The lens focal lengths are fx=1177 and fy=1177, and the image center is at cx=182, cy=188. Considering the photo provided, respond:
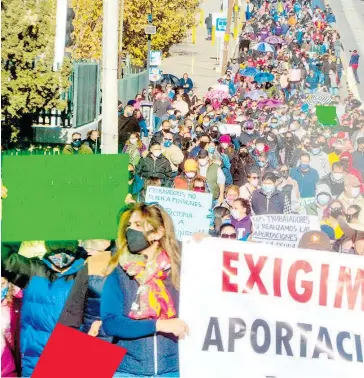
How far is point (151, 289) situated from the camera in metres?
5.80

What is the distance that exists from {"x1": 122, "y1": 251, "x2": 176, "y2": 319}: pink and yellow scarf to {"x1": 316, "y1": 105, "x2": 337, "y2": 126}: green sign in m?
16.0

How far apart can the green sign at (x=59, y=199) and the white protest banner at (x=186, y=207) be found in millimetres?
2209

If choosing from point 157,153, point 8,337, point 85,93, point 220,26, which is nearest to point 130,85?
point 220,26

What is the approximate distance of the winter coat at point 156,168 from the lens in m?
13.0

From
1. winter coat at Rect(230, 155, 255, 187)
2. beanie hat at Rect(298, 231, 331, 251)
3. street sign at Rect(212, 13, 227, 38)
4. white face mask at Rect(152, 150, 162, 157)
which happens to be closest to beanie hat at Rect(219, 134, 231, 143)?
winter coat at Rect(230, 155, 255, 187)

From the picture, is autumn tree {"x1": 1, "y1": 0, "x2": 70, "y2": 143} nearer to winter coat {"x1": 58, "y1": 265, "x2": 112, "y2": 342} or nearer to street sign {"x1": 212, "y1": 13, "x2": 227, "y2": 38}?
winter coat {"x1": 58, "y1": 265, "x2": 112, "y2": 342}

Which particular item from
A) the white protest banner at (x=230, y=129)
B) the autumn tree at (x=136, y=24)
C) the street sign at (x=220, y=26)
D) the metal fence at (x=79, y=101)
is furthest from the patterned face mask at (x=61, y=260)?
the street sign at (x=220, y=26)

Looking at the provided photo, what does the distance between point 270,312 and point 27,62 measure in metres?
8.79

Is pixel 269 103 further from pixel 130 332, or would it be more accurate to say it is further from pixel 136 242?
pixel 130 332

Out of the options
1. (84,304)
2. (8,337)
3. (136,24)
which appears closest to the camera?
(84,304)

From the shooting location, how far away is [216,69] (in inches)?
1512

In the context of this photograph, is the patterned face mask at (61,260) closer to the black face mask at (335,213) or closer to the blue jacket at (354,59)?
the black face mask at (335,213)

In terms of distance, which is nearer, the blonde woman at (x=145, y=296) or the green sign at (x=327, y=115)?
the blonde woman at (x=145, y=296)

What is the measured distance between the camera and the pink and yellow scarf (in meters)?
5.75
